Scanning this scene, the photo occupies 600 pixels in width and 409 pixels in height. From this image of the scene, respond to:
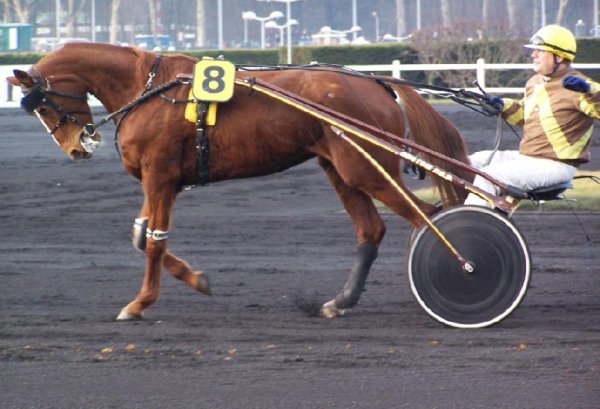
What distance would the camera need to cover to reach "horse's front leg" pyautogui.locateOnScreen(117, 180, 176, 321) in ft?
20.3

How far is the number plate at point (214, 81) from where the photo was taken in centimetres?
604

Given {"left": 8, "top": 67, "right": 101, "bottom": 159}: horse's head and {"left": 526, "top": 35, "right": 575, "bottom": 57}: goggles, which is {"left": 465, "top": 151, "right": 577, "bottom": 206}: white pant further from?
{"left": 8, "top": 67, "right": 101, "bottom": 159}: horse's head

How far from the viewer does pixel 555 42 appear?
Result: 6043 millimetres

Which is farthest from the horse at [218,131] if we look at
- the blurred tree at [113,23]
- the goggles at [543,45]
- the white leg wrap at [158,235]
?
the blurred tree at [113,23]

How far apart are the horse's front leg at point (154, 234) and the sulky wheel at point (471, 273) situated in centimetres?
131

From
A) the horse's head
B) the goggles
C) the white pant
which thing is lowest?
the white pant

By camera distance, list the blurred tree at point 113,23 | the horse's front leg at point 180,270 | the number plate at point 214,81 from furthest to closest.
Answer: the blurred tree at point 113,23
the horse's front leg at point 180,270
the number plate at point 214,81

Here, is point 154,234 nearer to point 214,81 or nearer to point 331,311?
point 214,81

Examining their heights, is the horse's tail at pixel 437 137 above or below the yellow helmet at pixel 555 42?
below

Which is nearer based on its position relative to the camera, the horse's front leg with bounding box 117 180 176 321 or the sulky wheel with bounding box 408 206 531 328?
the sulky wheel with bounding box 408 206 531 328

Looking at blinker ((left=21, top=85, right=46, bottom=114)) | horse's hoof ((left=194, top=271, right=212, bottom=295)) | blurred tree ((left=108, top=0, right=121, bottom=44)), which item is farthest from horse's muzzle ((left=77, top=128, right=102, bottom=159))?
blurred tree ((left=108, top=0, right=121, bottom=44))

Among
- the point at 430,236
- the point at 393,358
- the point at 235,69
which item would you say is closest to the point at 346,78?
the point at 235,69

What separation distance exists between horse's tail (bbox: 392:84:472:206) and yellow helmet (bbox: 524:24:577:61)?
66cm

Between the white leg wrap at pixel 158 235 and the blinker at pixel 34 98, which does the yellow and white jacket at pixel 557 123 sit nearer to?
the white leg wrap at pixel 158 235
